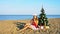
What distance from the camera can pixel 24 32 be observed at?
13961mm

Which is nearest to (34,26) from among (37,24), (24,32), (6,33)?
(37,24)

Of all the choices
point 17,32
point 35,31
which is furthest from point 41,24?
point 17,32

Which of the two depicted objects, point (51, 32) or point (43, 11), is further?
point (43, 11)

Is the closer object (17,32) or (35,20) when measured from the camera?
(17,32)

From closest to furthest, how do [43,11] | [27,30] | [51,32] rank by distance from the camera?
[51,32] < [27,30] < [43,11]

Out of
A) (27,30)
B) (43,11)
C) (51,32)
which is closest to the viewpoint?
(51,32)

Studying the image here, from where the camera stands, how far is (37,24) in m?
15.2

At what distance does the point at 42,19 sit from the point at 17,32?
279cm

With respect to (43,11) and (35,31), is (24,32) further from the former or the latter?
(43,11)

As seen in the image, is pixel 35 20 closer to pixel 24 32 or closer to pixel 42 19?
pixel 42 19

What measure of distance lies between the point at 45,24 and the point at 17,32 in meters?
2.79

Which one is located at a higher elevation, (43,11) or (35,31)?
(43,11)

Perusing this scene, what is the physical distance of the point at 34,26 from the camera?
1499 centimetres

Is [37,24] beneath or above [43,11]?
beneath
